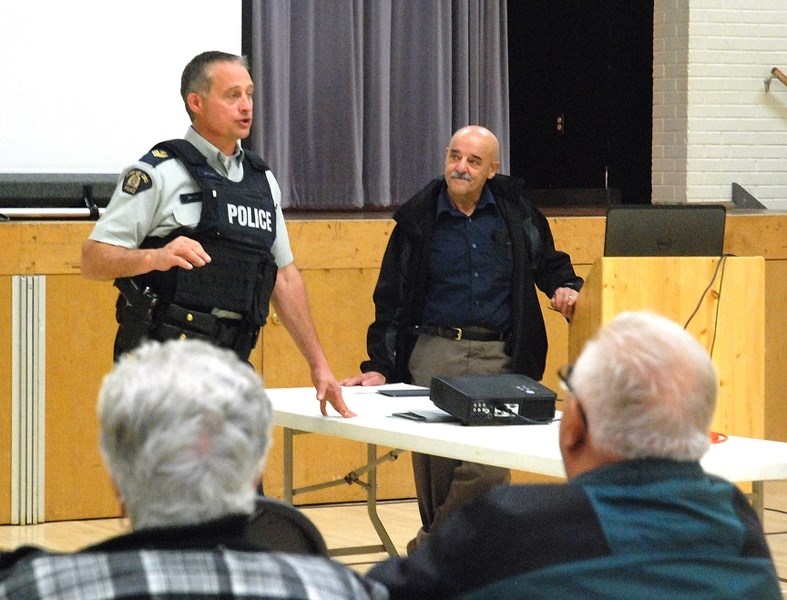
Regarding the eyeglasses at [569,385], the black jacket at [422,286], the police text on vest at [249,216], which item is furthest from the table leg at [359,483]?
the eyeglasses at [569,385]

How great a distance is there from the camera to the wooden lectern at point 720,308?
440 centimetres

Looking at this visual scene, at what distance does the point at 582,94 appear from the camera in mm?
9461

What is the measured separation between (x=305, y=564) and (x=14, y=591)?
30 centimetres

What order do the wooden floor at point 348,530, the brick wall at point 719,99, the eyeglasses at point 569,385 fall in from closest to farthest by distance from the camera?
1. the eyeglasses at point 569,385
2. the wooden floor at point 348,530
3. the brick wall at point 719,99

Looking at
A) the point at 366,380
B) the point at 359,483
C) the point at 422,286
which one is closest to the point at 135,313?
the point at 366,380

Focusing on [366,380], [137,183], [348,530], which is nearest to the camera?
[137,183]

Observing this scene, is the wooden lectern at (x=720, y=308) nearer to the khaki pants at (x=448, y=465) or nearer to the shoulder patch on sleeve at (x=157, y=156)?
the khaki pants at (x=448, y=465)

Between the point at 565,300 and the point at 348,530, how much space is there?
4.33 feet

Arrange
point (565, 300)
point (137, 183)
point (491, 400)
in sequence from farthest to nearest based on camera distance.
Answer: point (565, 300), point (137, 183), point (491, 400)

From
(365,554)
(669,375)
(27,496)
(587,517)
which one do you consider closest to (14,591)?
(587,517)

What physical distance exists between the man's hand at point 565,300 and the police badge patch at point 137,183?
1.46 meters

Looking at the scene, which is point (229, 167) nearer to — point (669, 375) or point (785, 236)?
point (669, 375)

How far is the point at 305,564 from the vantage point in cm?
151

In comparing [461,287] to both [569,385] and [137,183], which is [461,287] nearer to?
[137,183]
